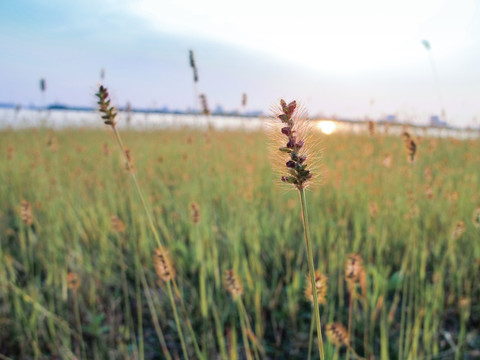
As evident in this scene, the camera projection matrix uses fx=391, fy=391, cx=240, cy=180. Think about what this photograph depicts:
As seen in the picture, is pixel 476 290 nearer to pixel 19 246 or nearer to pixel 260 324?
pixel 260 324

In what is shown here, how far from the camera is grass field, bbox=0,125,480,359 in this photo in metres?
1.95

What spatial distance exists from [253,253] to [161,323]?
682mm

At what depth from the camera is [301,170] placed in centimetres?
60

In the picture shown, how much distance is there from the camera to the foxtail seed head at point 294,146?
0.60 m

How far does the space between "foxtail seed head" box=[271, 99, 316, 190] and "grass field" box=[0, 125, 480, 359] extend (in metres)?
0.86

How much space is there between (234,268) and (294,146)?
161 cm

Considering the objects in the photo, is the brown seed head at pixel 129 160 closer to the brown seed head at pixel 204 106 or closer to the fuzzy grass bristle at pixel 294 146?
the fuzzy grass bristle at pixel 294 146

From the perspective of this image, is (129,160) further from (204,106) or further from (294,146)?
(204,106)

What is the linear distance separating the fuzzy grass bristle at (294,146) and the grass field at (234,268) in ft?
2.81

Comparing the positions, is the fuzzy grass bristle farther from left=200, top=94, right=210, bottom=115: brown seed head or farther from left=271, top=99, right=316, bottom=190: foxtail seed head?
left=200, top=94, right=210, bottom=115: brown seed head

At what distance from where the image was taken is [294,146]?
630mm

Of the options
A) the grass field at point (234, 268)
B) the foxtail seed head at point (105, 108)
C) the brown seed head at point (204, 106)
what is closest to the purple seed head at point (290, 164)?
the foxtail seed head at point (105, 108)

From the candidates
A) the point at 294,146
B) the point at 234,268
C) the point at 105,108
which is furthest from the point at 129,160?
the point at 234,268

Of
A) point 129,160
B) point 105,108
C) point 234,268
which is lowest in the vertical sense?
point 234,268
